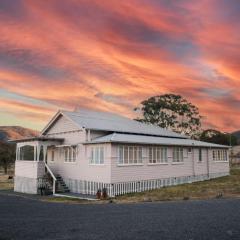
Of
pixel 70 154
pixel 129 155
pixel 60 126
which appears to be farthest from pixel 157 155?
pixel 60 126

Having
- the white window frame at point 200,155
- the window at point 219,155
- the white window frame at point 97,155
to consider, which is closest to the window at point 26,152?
the white window frame at point 97,155

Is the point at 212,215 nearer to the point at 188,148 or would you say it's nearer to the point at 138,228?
the point at 138,228

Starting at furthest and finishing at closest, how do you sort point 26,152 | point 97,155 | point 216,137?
point 216,137
point 26,152
point 97,155

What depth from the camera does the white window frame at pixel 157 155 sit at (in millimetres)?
32062

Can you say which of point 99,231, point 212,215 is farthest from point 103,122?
point 99,231

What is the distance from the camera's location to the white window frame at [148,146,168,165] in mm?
32062

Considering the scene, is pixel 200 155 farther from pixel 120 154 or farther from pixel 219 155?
pixel 120 154

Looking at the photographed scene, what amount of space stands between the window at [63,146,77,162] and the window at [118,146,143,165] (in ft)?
17.8

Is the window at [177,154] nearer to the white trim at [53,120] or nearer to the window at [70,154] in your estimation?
the window at [70,154]

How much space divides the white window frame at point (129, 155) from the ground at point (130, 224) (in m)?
10.9

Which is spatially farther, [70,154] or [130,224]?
[70,154]

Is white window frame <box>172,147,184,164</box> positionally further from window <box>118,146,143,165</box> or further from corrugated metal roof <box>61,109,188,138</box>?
window <box>118,146,143,165</box>

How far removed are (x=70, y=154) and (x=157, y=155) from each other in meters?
7.92

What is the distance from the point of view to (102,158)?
96.3ft
